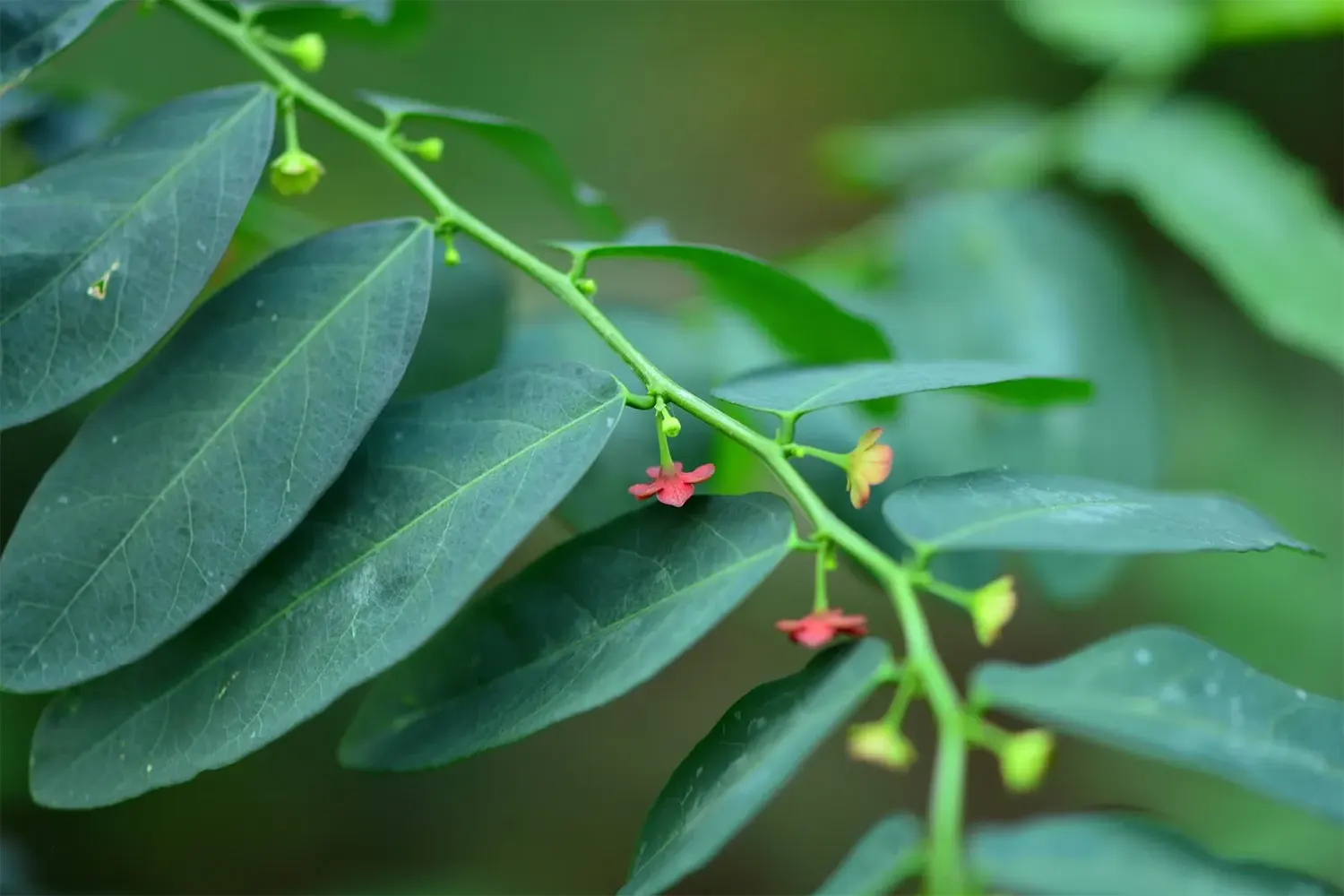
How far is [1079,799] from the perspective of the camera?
1.96 meters

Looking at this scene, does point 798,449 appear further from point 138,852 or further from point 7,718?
point 138,852

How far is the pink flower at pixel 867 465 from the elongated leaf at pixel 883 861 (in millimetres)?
155

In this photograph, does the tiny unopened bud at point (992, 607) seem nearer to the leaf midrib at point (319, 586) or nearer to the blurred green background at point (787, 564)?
the leaf midrib at point (319, 586)

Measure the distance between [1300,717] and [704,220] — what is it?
81.3 inches

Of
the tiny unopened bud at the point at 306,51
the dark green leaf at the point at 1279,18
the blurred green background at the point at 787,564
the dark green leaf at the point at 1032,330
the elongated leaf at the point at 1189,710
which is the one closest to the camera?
the elongated leaf at the point at 1189,710

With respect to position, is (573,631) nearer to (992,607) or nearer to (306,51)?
(992,607)

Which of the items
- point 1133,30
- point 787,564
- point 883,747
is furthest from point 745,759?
point 787,564

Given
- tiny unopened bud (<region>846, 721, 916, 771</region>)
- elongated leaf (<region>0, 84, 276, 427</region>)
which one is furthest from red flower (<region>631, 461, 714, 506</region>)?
elongated leaf (<region>0, 84, 276, 427</region>)

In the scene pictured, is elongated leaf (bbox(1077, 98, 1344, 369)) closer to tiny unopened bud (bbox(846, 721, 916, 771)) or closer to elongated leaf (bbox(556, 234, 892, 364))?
elongated leaf (bbox(556, 234, 892, 364))

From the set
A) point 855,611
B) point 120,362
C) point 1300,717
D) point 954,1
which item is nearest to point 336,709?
point 855,611

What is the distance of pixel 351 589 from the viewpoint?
1.64 ft

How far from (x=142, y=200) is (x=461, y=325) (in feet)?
0.84

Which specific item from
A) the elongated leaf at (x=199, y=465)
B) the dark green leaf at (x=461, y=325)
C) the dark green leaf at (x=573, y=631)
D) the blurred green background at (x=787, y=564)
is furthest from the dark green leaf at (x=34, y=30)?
the blurred green background at (x=787, y=564)

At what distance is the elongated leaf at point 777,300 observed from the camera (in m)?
0.63
